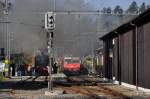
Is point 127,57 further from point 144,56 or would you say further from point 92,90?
point 144,56

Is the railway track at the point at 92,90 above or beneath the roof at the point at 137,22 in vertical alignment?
beneath

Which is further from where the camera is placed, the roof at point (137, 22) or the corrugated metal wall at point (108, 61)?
the corrugated metal wall at point (108, 61)

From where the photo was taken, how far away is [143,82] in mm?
31500

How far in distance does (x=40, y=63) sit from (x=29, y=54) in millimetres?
4826

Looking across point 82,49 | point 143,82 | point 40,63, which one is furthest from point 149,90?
point 82,49

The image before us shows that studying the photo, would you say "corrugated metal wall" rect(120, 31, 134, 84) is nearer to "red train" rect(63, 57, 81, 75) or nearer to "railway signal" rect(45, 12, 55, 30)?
"railway signal" rect(45, 12, 55, 30)

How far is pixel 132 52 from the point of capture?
35.3 m

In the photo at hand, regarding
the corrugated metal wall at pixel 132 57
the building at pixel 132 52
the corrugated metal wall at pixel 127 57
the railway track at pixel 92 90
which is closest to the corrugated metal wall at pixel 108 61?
the building at pixel 132 52

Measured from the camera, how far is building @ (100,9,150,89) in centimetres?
3091

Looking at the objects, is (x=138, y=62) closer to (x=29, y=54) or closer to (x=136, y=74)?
(x=136, y=74)

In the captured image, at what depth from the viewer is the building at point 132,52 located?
30906 mm

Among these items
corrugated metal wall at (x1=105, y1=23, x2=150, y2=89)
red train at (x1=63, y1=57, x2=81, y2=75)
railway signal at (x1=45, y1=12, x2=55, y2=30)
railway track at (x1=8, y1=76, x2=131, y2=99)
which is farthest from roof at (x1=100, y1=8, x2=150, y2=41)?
red train at (x1=63, y1=57, x2=81, y2=75)

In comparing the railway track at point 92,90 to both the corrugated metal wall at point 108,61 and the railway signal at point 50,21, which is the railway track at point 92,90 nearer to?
the railway signal at point 50,21

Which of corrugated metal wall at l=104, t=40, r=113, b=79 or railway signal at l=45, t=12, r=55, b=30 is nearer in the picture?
railway signal at l=45, t=12, r=55, b=30
